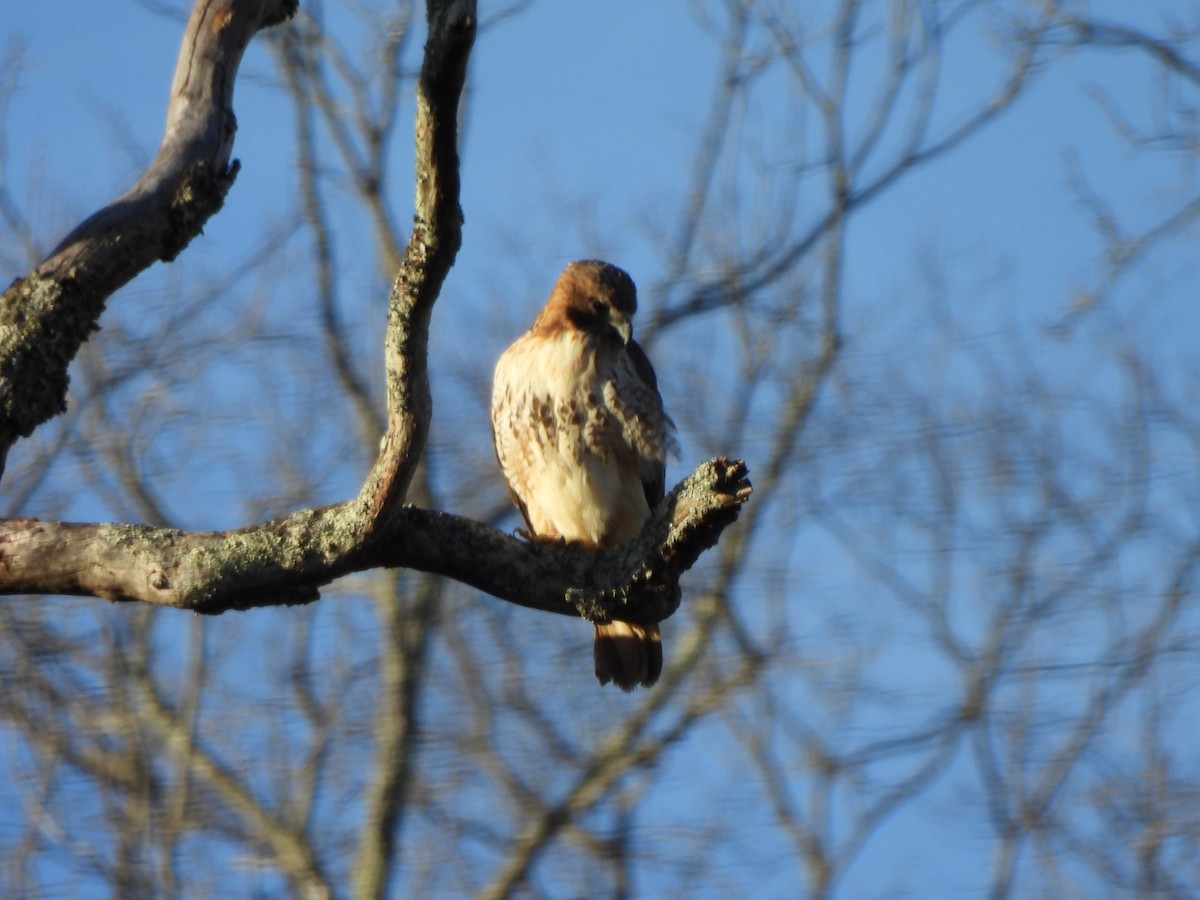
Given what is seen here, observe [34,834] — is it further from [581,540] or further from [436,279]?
[436,279]

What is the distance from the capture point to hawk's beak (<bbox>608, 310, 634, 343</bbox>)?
5348mm

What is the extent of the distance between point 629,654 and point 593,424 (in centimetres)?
84

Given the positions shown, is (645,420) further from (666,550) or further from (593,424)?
(666,550)

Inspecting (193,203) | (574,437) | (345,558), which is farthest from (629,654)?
(193,203)

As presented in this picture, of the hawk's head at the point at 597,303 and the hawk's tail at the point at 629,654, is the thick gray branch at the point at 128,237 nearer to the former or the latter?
the hawk's head at the point at 597,303

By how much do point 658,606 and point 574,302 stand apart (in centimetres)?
218

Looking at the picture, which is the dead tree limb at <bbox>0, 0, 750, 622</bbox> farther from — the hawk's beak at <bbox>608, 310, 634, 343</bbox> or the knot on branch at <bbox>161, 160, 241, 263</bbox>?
the hawk's beak at <bbox>608, 310, 634, 343</bbox>

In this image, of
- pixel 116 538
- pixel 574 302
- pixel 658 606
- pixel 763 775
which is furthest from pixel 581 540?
pixel 763 775

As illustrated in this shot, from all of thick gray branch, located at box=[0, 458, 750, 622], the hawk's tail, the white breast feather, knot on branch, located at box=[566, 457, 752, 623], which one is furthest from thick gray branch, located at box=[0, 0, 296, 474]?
the hawk's tail

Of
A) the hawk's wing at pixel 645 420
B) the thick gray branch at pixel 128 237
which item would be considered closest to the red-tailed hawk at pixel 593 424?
the hawk's wing at pixel 645 420

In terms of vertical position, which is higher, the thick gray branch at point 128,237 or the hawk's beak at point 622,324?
the hawk's beak at point 622,324

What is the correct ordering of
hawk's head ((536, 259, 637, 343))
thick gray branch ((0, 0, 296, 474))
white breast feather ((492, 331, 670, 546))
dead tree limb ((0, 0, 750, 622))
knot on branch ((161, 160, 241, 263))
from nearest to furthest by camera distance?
dead tree limb ((0, 0, 750, 622)) < thick gray branch ((0, 0, 296, 474)) < knot on branch ((161, 160, 241, 263)) < white breast feather ((492, 331, 670, 546)) < hawk's head ((536, 259, 637, 343))

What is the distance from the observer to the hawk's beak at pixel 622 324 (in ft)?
17.5

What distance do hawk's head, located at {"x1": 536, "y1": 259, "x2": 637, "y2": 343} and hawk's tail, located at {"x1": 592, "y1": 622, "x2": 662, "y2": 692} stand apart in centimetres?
106
